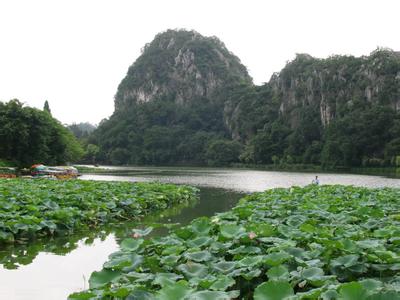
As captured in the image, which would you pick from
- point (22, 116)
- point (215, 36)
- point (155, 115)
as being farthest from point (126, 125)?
point (22, 116)

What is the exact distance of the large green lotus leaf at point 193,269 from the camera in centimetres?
425

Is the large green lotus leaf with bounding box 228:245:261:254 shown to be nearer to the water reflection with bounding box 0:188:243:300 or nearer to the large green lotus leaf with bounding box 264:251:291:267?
the large green lotus leaf with bounding box 264:251:291:267

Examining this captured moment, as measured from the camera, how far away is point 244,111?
394 ft

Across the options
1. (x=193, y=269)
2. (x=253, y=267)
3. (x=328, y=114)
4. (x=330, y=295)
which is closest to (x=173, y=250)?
(x=193, y=269)

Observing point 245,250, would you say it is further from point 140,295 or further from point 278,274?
point 140,295

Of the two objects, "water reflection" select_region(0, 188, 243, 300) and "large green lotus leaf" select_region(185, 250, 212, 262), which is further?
"water reflection" select_region(0, 188, 243, 300)

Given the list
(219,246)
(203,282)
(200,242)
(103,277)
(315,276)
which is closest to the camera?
(203,282)

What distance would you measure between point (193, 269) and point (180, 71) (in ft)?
531

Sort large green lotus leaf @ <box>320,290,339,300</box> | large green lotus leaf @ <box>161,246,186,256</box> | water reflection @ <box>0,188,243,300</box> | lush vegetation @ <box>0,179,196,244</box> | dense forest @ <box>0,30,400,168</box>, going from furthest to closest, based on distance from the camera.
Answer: dense forest @ <box>0,30,400,168</box> < lush vegetation @ <box>0,179,196,244</box> < water reflection @ <box>0,188,243,300</box> < large green lotus leaf @ <box>161,246,186,256</box> < large green lotus leaf @ <box>320,290,339,300</box>

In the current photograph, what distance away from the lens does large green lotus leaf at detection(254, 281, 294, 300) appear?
3.27m

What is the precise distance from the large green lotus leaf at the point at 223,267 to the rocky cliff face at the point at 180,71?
14808 cm

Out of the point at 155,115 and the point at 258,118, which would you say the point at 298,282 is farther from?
the point at 155,115

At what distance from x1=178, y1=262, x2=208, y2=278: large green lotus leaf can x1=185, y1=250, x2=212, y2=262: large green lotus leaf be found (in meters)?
0.16

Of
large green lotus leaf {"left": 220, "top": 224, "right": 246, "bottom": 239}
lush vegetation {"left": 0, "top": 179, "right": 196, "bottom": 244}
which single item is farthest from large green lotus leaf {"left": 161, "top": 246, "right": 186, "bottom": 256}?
lush vegetation {"left": 0, "top": 179, "right": 196, "bottom": 244}
